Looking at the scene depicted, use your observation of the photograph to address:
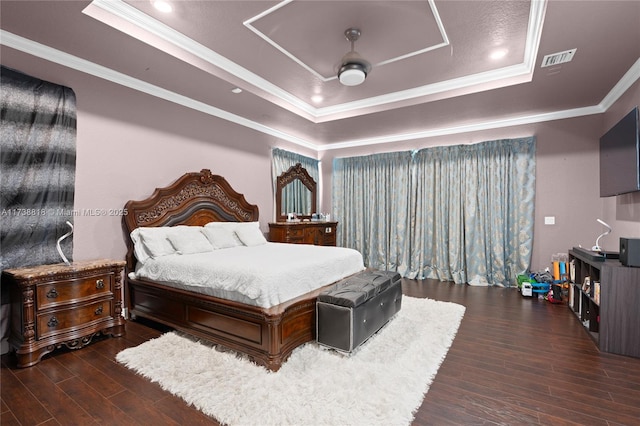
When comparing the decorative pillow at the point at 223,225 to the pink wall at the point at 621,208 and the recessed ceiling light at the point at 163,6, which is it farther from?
the pink wall at the point at 621,208

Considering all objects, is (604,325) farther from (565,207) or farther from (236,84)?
(236,84)

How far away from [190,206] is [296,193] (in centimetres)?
237

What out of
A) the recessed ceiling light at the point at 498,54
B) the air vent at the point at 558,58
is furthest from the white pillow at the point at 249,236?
the air vent at the point at 558,58

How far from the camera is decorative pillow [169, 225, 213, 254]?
3.31 m

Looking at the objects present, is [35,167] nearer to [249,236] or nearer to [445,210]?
[249,236]

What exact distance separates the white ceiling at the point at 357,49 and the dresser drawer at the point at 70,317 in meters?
2.27

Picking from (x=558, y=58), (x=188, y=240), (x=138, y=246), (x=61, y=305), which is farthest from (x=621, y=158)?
(x=61, y=305)

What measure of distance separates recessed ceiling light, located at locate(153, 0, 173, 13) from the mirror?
10.5ft

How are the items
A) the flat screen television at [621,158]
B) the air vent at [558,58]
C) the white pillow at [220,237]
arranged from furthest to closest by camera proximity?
the white pillow at [220,237]
the flat screen television at [621,158]
the air vent at [558,58]

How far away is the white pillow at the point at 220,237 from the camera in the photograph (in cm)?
375

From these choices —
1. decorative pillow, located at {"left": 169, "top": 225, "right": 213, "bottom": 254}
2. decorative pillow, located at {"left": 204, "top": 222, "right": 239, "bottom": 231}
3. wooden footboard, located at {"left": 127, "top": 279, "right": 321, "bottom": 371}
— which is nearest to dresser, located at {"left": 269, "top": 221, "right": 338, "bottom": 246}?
decorative pillow, located at {"left": 204, "top": 222, "right": 239, "bottom": 231}

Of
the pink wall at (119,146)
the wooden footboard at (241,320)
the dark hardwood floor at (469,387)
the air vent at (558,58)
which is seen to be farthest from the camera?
the pink wall at (119,146)

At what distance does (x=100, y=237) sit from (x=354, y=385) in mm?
2899

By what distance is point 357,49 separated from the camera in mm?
3127
